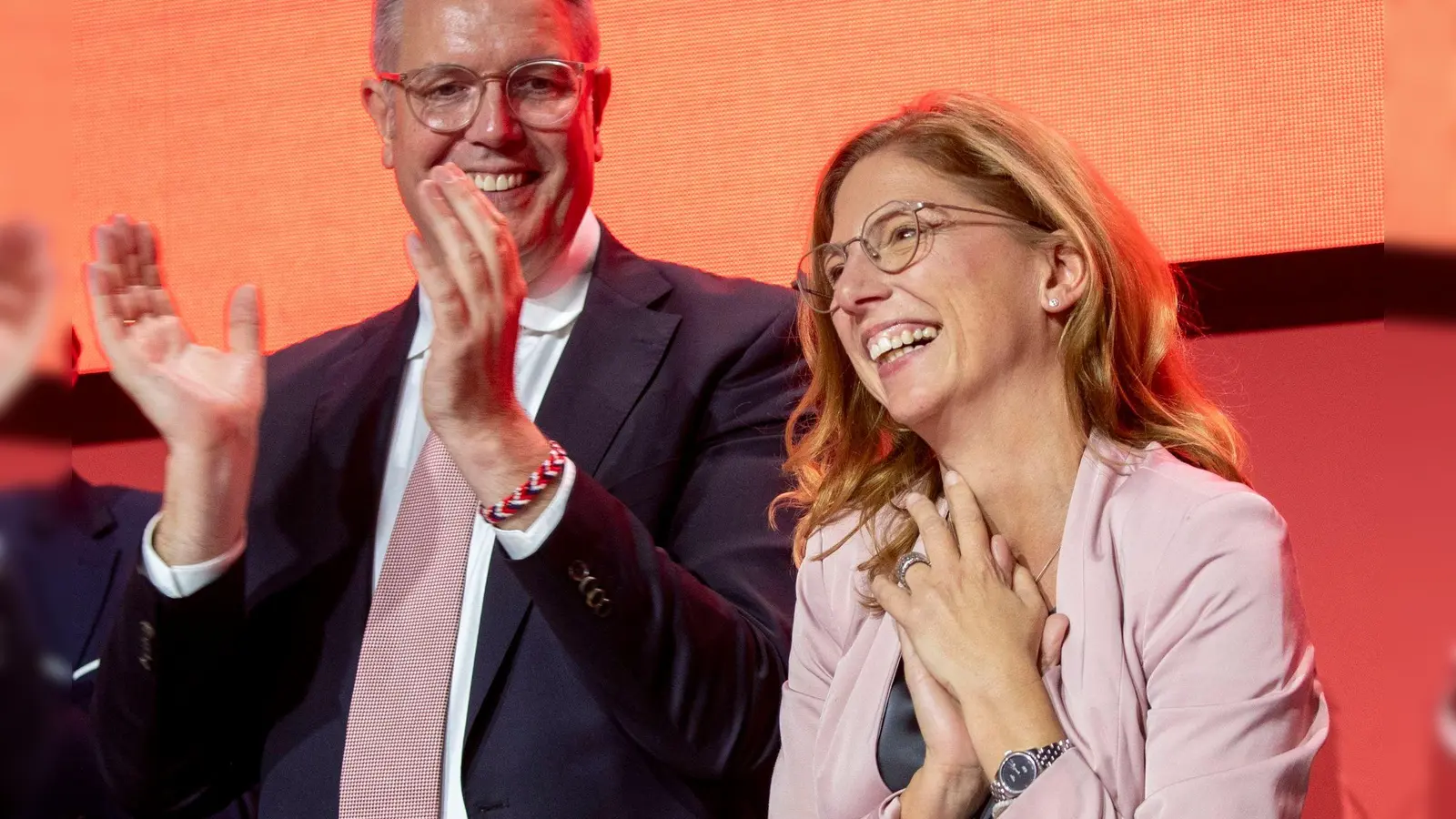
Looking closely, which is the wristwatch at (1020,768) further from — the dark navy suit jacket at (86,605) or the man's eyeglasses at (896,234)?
the dark navy suit jacket at (86,605)

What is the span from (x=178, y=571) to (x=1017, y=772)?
40.0 inches

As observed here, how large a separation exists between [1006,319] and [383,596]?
2.78 feet

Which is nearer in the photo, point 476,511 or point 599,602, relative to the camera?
point 599,602

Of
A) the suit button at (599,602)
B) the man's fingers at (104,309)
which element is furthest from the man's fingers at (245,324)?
the suit button at (599,602)

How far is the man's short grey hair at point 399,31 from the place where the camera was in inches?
80.6

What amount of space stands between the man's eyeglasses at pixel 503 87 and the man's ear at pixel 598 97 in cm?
6

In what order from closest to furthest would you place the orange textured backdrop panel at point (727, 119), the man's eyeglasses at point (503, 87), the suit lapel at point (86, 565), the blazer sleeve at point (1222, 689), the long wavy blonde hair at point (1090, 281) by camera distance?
1. the blazer sleeve at point (1222, 689)
2. the long wavy blonde hair at point (1090, 281)
3. the man's eyeglasses at point (503, 87)
4. the orange textured backdrop panel at point (727, 119)
5. the suit lapel at point (86, 565)

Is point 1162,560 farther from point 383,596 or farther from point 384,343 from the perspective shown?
point 384,343

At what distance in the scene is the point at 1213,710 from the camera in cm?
136

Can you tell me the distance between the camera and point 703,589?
5.89ft

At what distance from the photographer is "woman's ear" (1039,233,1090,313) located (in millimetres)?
1649

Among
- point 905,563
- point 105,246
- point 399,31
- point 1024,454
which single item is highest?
point 399,31

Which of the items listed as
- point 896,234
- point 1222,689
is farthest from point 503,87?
point 1222,689

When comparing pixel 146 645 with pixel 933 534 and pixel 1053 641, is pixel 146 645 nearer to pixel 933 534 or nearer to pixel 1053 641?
pixel 933 534
